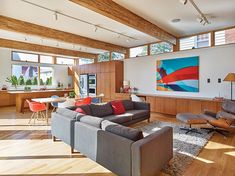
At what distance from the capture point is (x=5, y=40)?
251 inches

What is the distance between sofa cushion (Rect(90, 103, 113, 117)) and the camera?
420 centimetres

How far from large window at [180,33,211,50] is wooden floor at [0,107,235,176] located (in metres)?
3.23

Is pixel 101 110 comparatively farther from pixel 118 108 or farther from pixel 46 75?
pixel 46 75

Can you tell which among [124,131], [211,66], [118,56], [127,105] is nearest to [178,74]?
[211,66]

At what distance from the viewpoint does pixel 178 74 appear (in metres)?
6.17

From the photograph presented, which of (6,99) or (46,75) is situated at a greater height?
(46,75)

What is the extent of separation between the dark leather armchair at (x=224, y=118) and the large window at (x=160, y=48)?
3064mm

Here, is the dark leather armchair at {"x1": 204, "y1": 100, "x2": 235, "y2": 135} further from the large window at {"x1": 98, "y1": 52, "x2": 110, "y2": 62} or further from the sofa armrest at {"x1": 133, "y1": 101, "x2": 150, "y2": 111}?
the large window at {"x1": 98, "y1": 52, "x2": 110, "y2": 62}

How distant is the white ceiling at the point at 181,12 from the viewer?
3.50 m

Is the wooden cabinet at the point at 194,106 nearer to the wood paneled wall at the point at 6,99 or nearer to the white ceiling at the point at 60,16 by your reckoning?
the white ceiling at the point at 60,16

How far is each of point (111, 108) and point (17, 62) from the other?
684 cm

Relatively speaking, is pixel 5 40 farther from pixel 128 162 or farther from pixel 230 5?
pixel 230 5

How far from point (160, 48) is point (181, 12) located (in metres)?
2.82

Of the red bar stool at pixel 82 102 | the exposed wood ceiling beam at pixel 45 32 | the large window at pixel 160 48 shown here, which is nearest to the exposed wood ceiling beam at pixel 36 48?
the exposed wood ceiling beam at pixel 45 32
